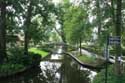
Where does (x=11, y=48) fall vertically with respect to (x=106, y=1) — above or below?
below

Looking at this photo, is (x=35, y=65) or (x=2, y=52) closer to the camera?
(x=2, y=52)

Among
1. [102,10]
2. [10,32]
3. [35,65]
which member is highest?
[102,10]

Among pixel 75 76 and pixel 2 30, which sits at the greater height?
pixel 2 30

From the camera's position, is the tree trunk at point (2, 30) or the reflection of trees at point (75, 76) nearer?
the reflection of trees at point (75, 76)

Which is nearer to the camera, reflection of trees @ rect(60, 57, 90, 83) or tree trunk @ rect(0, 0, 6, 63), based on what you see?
reflection of trees @ rect(60, 57, 90, 83)

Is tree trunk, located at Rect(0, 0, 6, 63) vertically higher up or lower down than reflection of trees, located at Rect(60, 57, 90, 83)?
higher up

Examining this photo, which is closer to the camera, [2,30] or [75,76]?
[75,76]

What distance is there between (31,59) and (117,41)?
15.9 meters

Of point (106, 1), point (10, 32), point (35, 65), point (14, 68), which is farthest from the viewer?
point (35, 65)

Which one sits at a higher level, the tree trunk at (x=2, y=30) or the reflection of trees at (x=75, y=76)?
the tree trunk at (x=2, y=30)

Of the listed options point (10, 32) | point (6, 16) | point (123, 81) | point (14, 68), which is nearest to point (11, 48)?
point (10, 32)

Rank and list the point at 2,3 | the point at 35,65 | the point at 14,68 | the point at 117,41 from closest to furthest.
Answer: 1. the point at 117,41
2. the point at 14,68
3. the point at 2,3
4. the point at 35,65

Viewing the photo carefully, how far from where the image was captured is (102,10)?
15461 mm

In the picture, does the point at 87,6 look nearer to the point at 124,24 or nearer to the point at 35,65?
the point at 124,24
